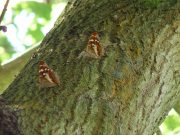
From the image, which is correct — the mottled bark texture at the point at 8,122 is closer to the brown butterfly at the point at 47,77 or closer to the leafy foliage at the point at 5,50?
the brown butterfly at the point at 47,77

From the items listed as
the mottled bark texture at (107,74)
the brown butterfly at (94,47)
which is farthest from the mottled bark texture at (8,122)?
the brown butterfly at (94,47)

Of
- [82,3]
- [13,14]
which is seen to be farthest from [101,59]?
[13,14]

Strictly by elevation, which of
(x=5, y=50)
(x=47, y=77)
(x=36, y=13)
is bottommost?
(x=47, y=77)

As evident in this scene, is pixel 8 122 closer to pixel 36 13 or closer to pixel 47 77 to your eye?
pixel 47 77

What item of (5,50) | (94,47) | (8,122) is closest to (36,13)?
(5,50)

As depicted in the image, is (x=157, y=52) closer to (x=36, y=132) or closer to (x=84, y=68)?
(x=84, y=68)

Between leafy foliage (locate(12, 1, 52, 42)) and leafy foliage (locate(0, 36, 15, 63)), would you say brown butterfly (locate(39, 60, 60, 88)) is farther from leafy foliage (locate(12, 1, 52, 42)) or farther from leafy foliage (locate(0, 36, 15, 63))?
leafy foliage (locate(0, 36, 15, 63))
